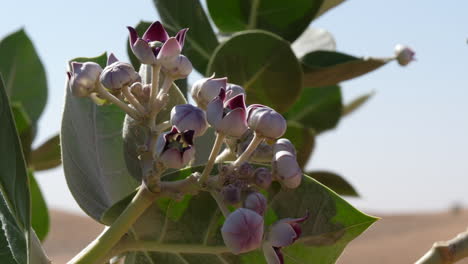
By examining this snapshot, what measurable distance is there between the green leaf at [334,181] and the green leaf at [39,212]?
24.3 inches

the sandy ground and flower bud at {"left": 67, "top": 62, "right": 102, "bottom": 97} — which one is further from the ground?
flower bud at {"left": 67, "top": 62, "right": 102, "bottom": 97}

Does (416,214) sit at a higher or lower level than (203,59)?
lower

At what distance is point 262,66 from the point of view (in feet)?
4.04

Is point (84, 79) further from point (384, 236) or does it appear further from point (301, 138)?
point (384, 236)

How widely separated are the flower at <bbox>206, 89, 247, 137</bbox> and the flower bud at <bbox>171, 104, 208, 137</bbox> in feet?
0.04

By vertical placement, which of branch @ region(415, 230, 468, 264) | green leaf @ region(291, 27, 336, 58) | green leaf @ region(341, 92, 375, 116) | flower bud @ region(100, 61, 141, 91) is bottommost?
green leaf @ region(341, 92, 375, 116)

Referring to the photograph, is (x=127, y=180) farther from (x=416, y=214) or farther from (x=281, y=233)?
(x=416, y=214)

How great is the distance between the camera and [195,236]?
2.71 ft

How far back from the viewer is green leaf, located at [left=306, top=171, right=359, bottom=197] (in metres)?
1.56

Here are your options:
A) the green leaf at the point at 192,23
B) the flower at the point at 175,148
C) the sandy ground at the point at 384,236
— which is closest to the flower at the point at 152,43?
the flower at the point at 175,148

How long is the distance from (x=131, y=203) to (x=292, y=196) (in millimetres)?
185

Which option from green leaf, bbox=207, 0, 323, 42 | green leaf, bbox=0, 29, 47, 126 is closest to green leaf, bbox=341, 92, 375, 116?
green leaf, bbox=207, 0, 323, 42

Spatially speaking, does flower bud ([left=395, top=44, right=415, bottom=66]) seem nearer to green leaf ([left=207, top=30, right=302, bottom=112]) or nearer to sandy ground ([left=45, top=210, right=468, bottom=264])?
green leaf ([left=207, top=30, right=302, bottom=112])

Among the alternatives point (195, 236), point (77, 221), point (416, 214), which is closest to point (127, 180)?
point (195, 236)
